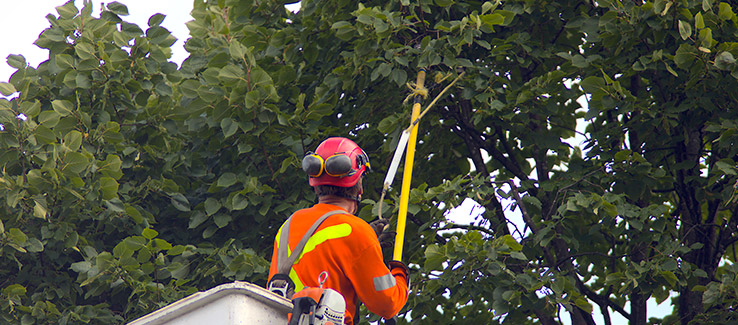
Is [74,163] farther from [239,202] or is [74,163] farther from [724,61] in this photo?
[724,61]

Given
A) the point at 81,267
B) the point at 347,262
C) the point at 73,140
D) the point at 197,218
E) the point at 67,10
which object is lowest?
the point at 347,262

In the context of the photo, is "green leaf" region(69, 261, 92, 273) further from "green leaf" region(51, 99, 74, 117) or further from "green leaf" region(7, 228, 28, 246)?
"green leaf" region(51, 99, 74, 117)

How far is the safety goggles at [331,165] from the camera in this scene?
4.87 meters

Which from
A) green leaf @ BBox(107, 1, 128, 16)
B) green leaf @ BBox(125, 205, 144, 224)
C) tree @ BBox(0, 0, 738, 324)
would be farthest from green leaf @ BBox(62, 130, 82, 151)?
green leaf @ BBox(107, 1, 128, 16)

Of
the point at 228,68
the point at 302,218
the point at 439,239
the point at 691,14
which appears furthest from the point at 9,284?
the point at 691,14

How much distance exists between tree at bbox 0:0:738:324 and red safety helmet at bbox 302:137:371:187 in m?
2.50

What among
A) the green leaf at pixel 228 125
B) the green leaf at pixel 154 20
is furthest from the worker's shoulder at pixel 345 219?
the green leaf at pixel 154 20

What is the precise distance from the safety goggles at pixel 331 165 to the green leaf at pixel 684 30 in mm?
3612

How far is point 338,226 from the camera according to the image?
15.4ft

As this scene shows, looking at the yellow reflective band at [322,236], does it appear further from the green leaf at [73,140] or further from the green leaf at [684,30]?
the green leaf at [73,140]

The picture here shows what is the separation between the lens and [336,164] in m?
4.87

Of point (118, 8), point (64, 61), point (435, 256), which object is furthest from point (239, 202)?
point (118, 8)

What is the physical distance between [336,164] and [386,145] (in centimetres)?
340

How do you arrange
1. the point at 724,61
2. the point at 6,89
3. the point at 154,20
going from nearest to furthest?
the point at 724,61 < the point at 6,89 < the point at 154,20
